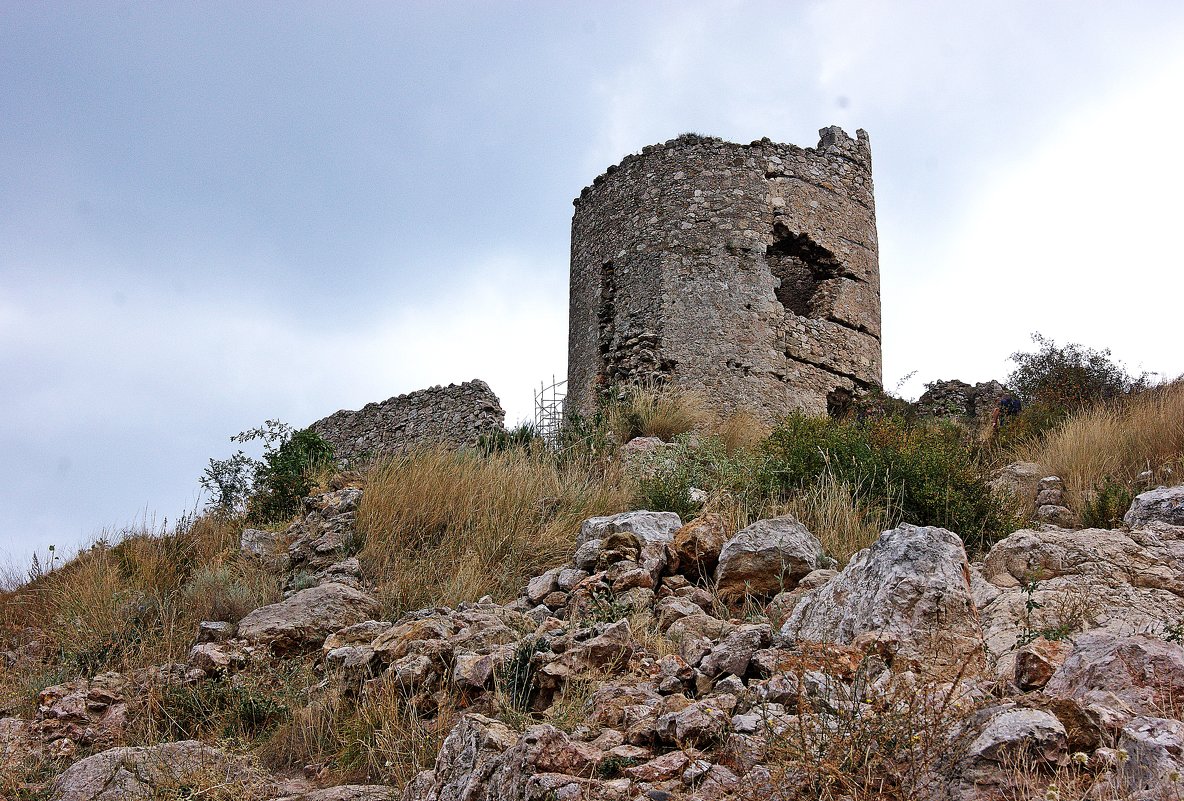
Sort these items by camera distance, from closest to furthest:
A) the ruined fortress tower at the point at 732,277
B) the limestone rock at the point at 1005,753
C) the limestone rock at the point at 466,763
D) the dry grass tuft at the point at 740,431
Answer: the limestone rock at the point at 1005,753 → the limestone rock at the point at 466,763 → the dry grass tuft at the point at 740,431 → the ruined fortress tower at the point at 732,277

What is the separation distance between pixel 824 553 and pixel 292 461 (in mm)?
5721

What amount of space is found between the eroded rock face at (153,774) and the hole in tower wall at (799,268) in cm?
880

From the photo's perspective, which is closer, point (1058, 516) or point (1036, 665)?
point (1036, 665)

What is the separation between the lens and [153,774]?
3.81 meters

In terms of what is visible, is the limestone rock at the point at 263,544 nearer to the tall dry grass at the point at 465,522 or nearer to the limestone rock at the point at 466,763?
the tall dry grass at the point at 465,522

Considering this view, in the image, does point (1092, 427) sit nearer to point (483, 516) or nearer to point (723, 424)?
point (723, 424)

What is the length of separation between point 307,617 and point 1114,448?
5978 mm

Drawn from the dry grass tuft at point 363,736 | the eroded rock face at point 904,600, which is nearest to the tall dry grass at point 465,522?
the dry grass tuft at point 363,736

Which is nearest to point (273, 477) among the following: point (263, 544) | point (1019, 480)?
point (263, 544)

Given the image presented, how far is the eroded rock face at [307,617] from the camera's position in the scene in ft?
17.4

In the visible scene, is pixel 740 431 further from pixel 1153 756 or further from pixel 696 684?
pixel 1153 756

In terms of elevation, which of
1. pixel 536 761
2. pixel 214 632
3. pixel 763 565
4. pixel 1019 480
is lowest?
pixel 536 761

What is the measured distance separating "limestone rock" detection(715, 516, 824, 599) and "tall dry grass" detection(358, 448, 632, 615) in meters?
1.51

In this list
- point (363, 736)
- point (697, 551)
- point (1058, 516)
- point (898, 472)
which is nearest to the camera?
point (363, 736)
